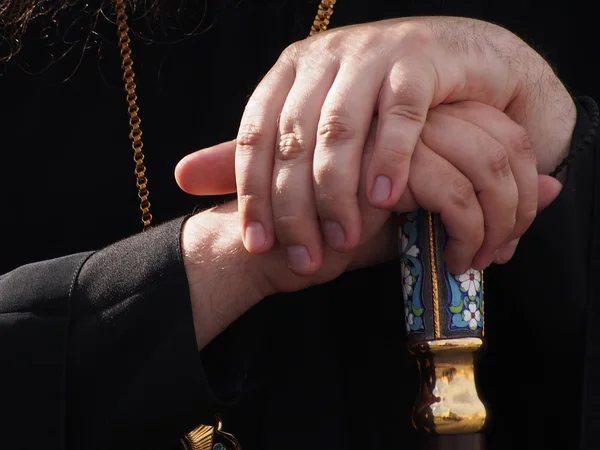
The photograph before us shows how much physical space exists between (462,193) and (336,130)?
189 millimetres

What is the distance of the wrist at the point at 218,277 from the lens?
1541 millimetres

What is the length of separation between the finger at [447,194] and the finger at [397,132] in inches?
1.1

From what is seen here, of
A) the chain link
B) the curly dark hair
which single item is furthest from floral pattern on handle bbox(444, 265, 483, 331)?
the curly dark hair

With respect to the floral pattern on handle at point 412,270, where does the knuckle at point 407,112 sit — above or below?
above

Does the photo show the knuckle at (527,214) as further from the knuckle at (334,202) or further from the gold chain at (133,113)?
the gold chain at (133,113)

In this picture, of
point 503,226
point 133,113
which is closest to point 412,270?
point 503,226

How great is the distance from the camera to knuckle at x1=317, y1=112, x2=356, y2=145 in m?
1.41

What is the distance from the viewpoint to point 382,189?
1.41 metres

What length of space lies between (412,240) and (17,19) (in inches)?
Result: 34.5

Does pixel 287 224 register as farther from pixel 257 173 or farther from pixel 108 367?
pixel 108 367

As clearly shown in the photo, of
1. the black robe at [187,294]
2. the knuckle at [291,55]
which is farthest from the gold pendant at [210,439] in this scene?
the knuckle at [291,55]

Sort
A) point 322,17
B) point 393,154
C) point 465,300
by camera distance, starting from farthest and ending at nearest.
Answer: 1. point 322,17
2. point 465,300
3. point 393,154

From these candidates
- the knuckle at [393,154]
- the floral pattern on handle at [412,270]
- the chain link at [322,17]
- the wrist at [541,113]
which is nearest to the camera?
the knuckle at [393,154]

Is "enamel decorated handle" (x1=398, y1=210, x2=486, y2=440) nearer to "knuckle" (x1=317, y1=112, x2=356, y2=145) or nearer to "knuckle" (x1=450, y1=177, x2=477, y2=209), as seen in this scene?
"knuckle" (x1=450, y1=177, x2=477, y2=209)
